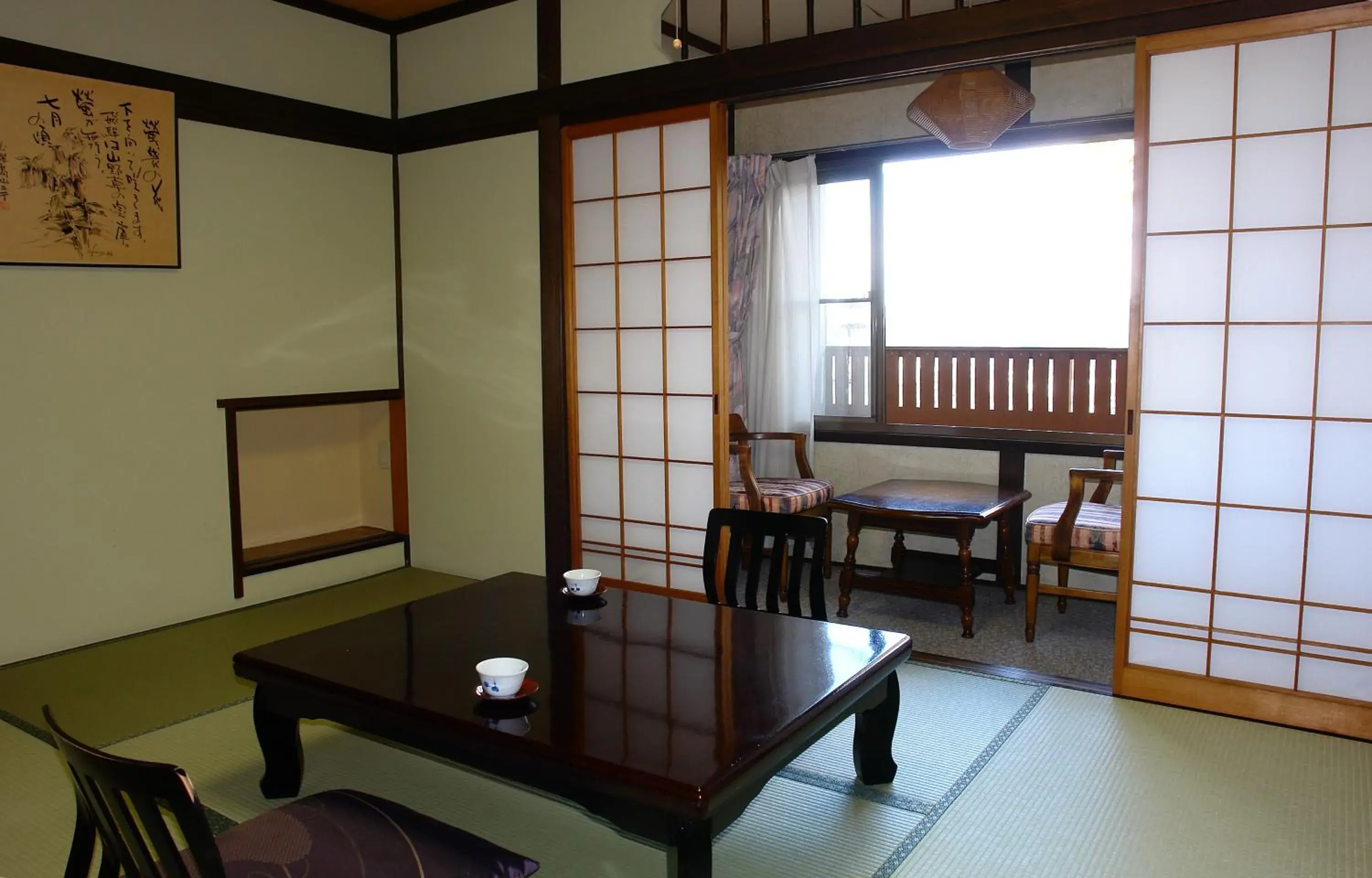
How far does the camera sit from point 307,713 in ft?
7.77

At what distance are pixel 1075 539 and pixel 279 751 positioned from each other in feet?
9.63

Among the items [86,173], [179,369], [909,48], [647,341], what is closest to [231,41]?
[86,173]

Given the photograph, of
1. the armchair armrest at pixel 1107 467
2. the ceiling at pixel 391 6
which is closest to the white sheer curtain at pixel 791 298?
the armchair armrest at pixel 1107 467

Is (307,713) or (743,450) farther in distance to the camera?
(743,450)

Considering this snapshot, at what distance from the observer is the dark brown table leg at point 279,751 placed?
8.41 ft

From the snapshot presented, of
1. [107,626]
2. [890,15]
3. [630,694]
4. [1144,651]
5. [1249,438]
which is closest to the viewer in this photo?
[630,694]

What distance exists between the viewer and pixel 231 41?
14.2ft

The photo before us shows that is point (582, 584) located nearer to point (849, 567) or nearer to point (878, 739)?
point (878, 739)

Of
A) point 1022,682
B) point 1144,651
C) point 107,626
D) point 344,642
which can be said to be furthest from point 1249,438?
point 107,626

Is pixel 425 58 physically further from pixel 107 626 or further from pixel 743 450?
pixel 107 626

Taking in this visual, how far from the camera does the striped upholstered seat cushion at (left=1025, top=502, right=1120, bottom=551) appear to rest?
3805mm

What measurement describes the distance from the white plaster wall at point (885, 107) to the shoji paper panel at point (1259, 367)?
56.4 inches

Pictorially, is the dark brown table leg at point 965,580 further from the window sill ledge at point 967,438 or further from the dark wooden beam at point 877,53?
the dark wooden beam at point 877,53

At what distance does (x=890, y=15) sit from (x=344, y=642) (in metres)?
3.53
